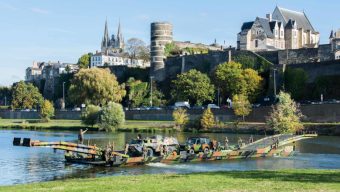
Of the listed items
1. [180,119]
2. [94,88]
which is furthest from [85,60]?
[180,119]

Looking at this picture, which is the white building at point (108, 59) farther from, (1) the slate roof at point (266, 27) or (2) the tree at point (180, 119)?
(2) the tree at point (180, 119)

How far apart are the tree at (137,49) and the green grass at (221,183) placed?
14867cm

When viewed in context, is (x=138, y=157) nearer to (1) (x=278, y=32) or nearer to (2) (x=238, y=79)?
(2) (x=238, y=79)

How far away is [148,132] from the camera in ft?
283

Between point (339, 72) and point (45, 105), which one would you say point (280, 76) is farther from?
point (45, 105)

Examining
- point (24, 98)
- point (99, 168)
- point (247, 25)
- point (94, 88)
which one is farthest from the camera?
point (24, 98)

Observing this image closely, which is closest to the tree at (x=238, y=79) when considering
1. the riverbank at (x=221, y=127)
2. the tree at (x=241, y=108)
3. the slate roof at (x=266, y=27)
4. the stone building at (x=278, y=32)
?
the tree at (x=241, y=108)

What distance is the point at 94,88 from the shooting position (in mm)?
115000

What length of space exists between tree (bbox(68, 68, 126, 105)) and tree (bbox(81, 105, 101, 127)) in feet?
65.3

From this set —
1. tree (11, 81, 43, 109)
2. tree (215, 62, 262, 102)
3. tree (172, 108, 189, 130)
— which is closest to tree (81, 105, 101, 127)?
tree (172, 108, 189, 130)

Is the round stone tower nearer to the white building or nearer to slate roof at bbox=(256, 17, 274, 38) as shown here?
slate roof at bbox=(256, 17, 274, 38)

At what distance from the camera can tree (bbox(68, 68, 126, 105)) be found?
376 feet

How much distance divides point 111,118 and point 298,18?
61.1 meters

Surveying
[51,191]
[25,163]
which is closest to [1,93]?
[25,163]
